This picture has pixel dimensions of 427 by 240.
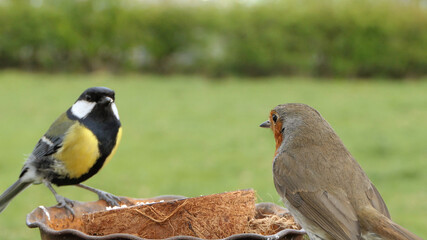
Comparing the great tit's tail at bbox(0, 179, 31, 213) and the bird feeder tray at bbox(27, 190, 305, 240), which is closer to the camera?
the bird feeder tray at bbox(27, 190, 305, 240)

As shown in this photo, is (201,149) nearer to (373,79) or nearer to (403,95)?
(403,95)

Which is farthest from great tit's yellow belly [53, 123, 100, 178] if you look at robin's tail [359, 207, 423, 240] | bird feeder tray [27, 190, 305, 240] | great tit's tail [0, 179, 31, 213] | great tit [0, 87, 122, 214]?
robin's tail [359, 207, 423, 240]

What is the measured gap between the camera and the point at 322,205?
127 inches

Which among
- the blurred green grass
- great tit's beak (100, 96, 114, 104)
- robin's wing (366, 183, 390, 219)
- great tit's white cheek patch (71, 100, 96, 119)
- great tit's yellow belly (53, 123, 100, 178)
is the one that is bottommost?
the blurred green grass

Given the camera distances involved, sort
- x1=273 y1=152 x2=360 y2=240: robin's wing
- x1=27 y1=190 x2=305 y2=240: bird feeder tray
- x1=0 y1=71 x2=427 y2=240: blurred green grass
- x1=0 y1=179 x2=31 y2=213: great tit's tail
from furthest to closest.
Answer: x1=0 y1=71 x2=427 y2=240: blurred green grass
x1=0 y1=179 x2=31 y2=213: great tit's tail
x1=273 y1=152 x2=360 y2=240: robin's wing
x1=27 y1=190 x2=305 y2=240: bird feeder tray

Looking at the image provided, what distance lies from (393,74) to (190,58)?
9.00m

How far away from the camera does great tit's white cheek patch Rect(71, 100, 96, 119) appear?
12.3 ft

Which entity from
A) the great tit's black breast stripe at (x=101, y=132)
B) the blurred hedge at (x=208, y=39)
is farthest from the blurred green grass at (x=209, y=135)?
the blurred hedge at (x=208, y=39)

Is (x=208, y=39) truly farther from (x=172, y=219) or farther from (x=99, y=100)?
(x=172, y=219)

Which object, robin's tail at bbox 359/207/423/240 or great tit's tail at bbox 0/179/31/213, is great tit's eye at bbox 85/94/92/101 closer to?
great tit's tail at bbox 0/179/31/213

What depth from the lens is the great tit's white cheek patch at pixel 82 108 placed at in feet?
12.3

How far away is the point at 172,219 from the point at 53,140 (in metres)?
1.32

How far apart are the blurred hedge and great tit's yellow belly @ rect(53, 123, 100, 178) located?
835 inches

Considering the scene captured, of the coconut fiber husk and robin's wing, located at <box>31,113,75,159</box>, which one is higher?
robin's wing, located at <box>31,113,75,159</box>
